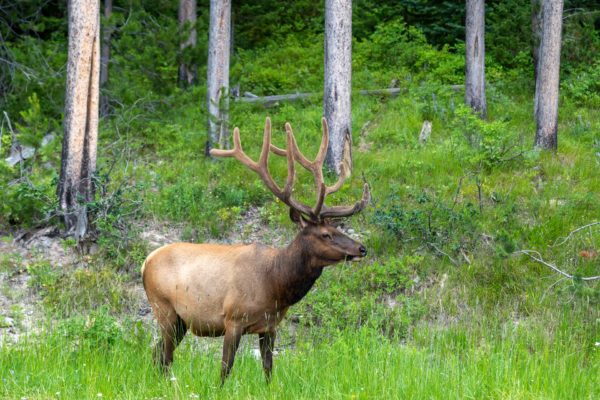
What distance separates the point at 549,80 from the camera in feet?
48.4

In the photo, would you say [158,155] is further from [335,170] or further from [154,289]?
[154,289]

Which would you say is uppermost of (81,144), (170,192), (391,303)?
(81,144)

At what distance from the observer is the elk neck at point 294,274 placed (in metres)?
7.94

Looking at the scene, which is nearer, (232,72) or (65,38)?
(232,72)

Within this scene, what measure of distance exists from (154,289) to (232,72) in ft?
27.6

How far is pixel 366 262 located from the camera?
11828 millimetres

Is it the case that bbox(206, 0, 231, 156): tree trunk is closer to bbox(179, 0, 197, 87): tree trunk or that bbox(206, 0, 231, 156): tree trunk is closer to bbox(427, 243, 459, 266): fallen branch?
bbox(179, 0, 197, 87): tree trunk

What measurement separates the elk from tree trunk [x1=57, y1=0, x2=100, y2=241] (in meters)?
4.14

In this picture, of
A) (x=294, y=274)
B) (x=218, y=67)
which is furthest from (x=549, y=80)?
(x=294, y=274)

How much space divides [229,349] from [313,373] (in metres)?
0.81

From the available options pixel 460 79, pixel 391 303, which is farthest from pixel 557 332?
pixel 460 79

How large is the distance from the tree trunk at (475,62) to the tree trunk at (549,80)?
2406 millimetres

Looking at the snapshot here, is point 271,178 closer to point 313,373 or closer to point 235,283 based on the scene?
point 235,283

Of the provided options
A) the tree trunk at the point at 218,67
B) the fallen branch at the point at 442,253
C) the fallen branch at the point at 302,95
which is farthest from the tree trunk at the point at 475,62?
the fallen branch at the point at 442,253
